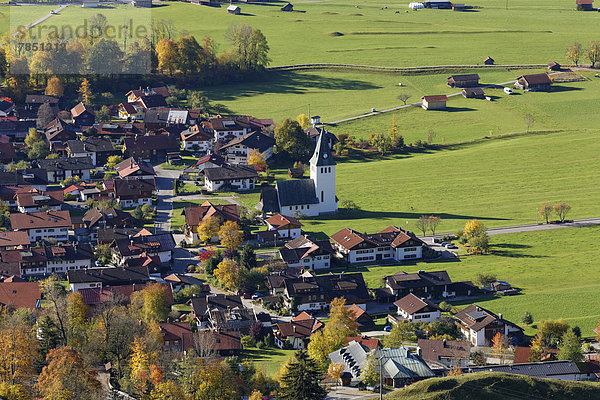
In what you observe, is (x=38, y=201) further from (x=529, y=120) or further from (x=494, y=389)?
(x=529, y=120)

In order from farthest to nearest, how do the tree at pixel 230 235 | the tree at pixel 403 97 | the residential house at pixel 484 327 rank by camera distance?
the tree at pixel 403 97 < the tree at pixel 230 235 < the residential house at pixel 484 327

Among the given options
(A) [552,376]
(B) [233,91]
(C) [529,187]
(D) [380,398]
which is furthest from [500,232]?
(B) [233,91]

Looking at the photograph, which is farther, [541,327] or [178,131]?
[178,131]

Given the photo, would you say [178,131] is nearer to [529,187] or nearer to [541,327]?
[529,187]

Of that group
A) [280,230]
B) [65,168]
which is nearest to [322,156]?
[280,230]

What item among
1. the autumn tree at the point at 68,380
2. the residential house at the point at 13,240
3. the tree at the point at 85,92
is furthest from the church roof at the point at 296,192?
the tree at the point at 85,92

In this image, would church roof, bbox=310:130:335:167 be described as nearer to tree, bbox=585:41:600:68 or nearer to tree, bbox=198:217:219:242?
tree, bbox=198:217:219:242

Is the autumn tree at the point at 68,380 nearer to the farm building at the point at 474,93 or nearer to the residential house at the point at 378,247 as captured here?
the residential house at the point at 378,247
